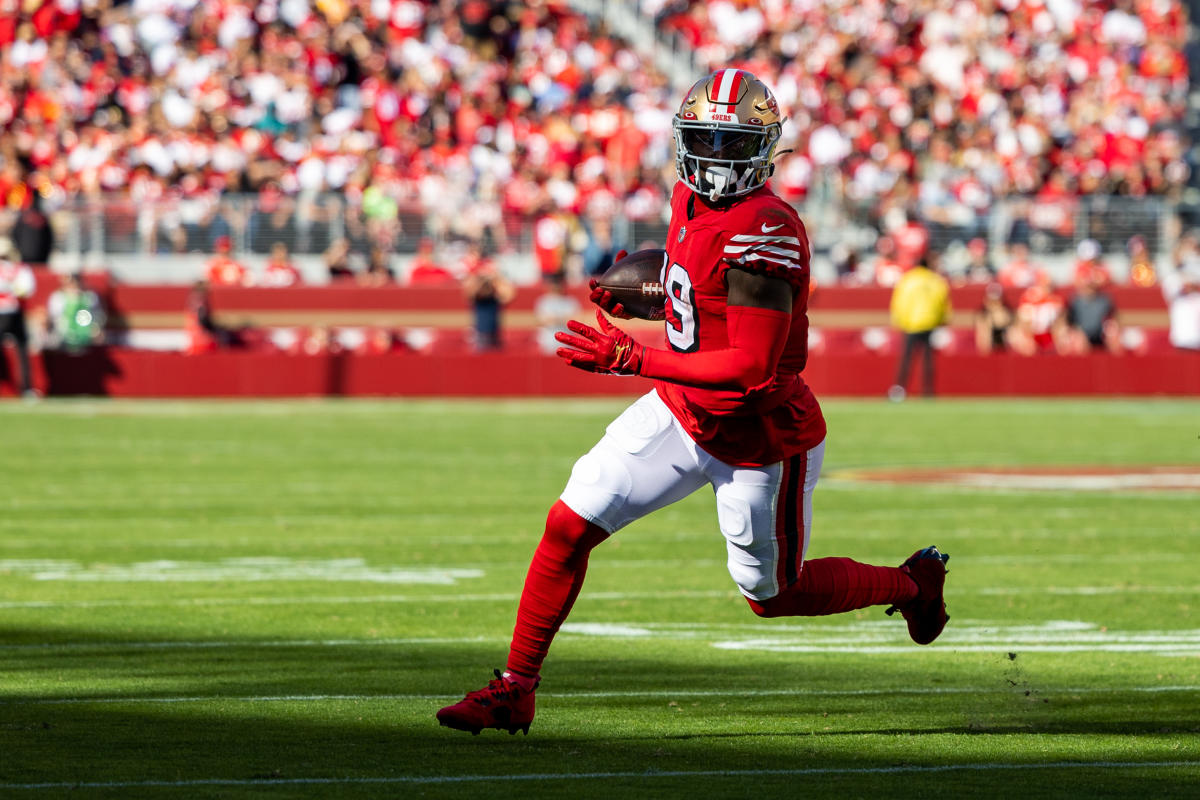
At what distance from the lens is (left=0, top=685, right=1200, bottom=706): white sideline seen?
21.6 feet

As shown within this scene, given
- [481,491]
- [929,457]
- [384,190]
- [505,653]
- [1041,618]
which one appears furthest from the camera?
[384,190]

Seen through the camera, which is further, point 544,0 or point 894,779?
point 544,0

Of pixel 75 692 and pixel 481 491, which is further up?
pixel 75 692

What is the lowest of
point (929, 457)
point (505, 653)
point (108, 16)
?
point (929, 457)

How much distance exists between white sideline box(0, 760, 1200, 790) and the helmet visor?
1732 mm

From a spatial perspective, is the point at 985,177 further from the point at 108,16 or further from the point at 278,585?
the point at 278,585

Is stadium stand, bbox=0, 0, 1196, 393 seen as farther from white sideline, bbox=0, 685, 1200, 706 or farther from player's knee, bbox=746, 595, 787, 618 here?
player's knee, bbox=746, 595, 787, 618

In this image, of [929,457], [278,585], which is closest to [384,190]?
[929,457]

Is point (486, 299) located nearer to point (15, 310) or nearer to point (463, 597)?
point (15, 310)

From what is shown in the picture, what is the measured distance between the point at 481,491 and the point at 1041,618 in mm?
6285

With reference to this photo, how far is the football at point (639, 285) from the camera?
20.4 ft

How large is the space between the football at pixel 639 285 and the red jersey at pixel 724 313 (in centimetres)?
14

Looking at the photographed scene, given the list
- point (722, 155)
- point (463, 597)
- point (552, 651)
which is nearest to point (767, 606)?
point (722, 155)

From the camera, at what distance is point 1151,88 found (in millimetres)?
32781
